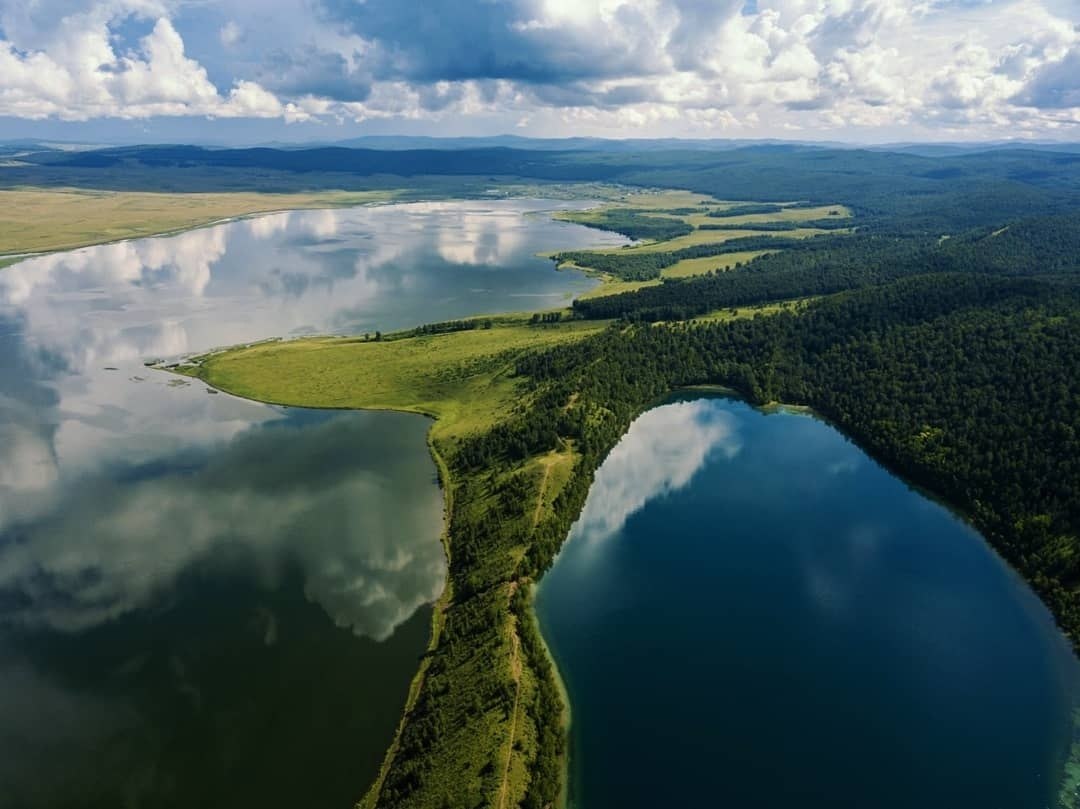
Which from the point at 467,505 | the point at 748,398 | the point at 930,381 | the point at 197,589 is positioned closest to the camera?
the point at 197,589

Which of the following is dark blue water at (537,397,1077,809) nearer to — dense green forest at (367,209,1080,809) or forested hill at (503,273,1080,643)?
dense green forest at (367,209,1080,809)

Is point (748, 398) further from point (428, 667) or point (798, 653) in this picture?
point (428, 667)

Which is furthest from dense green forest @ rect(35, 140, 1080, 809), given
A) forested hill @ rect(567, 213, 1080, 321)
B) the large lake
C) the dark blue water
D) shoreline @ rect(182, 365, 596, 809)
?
the large lake

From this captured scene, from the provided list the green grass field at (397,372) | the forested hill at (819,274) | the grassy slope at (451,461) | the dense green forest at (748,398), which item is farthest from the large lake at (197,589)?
the forested hill at (819,274)

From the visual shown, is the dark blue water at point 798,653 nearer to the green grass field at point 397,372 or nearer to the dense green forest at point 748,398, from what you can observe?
the dense green forest at point 748,398

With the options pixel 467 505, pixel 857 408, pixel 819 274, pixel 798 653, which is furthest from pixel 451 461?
pixel 819 274
